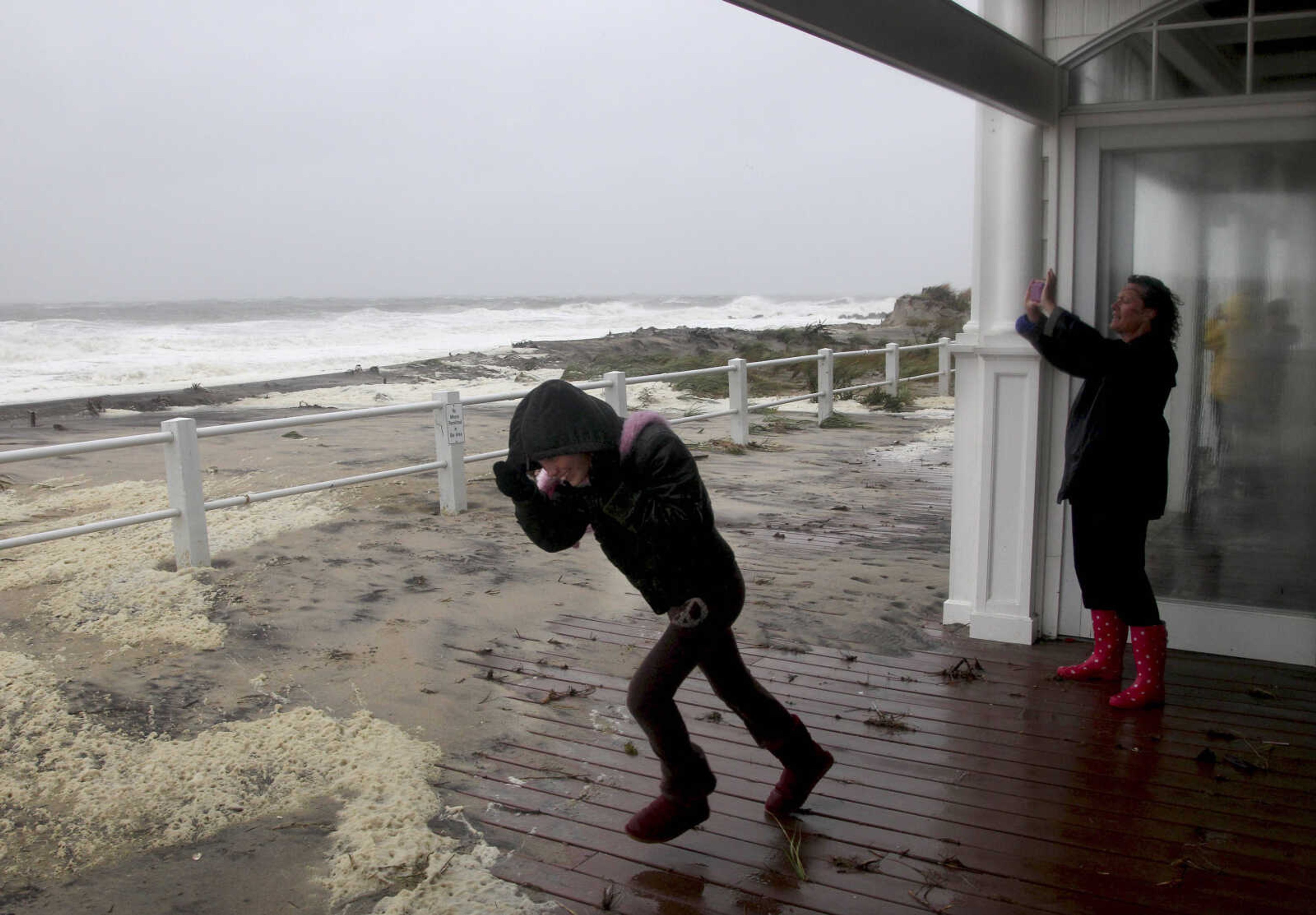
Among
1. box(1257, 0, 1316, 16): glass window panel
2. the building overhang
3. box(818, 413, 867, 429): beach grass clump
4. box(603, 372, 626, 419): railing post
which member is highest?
box(1257, 0, 1316, 16): glass window panel

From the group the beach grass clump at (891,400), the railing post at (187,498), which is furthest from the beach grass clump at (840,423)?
the railing post at (187,498)

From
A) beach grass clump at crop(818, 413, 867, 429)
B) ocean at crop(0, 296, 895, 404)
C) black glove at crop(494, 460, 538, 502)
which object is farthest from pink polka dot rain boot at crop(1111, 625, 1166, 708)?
ocean at crop(0, 296, 895, 404)

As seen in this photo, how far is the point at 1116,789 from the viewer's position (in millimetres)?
3561

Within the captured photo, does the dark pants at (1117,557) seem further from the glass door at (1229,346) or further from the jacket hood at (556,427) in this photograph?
the jacket hood at (556,427)

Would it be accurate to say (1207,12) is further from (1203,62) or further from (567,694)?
(567,694)

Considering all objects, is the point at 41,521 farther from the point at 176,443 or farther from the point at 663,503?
the point at 663,503

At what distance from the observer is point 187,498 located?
6.34 meters

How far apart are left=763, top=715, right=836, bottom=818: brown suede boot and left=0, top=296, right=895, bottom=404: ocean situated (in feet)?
92.9

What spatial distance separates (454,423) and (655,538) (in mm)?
5677

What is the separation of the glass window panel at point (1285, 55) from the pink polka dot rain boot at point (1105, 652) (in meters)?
2.27

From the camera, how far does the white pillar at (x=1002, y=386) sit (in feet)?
15.6

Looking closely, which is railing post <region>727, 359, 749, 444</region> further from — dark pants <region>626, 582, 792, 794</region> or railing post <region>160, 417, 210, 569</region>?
dark pants <region>626, 582, 792, 794</region>

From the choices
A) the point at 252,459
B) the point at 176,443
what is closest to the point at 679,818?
the point at 176,443

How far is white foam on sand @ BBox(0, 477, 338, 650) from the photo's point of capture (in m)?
5.46
